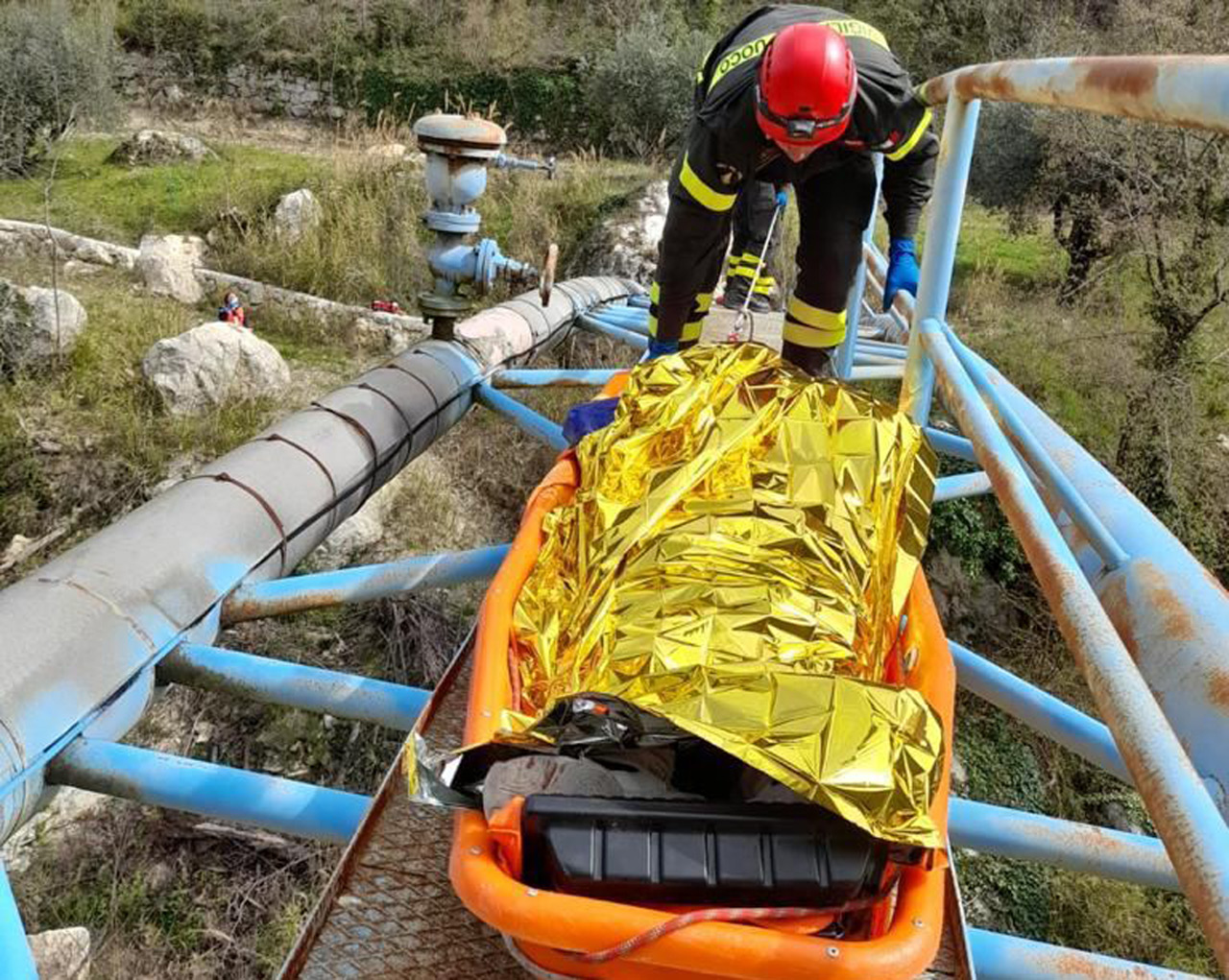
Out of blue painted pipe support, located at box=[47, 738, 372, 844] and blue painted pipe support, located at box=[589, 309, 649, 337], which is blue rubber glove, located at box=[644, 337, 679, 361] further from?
blue painted pipe support, located at box=[47, 738, 372, 844]

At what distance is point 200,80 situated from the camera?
1564cm

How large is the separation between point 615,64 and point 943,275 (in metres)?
12.6

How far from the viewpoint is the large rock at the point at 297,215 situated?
8.16 m

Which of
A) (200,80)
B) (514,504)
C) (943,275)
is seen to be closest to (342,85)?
(200,80)

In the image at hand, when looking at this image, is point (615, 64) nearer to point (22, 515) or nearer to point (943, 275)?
point (22, 515)

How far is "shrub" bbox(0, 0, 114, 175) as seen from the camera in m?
10.6

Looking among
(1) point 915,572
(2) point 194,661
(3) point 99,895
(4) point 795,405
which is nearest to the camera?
(1) point 915,572

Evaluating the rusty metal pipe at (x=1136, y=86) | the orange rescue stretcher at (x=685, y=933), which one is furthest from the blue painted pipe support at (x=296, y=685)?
the rusty metal pipe at (x=1136, y=86)

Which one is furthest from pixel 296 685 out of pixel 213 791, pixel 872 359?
pixel 872 359

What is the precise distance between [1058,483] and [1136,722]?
71 centimetres

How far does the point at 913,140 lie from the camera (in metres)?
3.18

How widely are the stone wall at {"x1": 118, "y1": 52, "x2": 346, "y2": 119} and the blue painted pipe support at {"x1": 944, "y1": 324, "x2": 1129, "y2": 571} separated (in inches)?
592

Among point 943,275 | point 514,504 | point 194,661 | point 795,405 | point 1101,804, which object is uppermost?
point 943,275

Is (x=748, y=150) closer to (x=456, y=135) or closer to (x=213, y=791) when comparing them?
(x=456, y=135)
